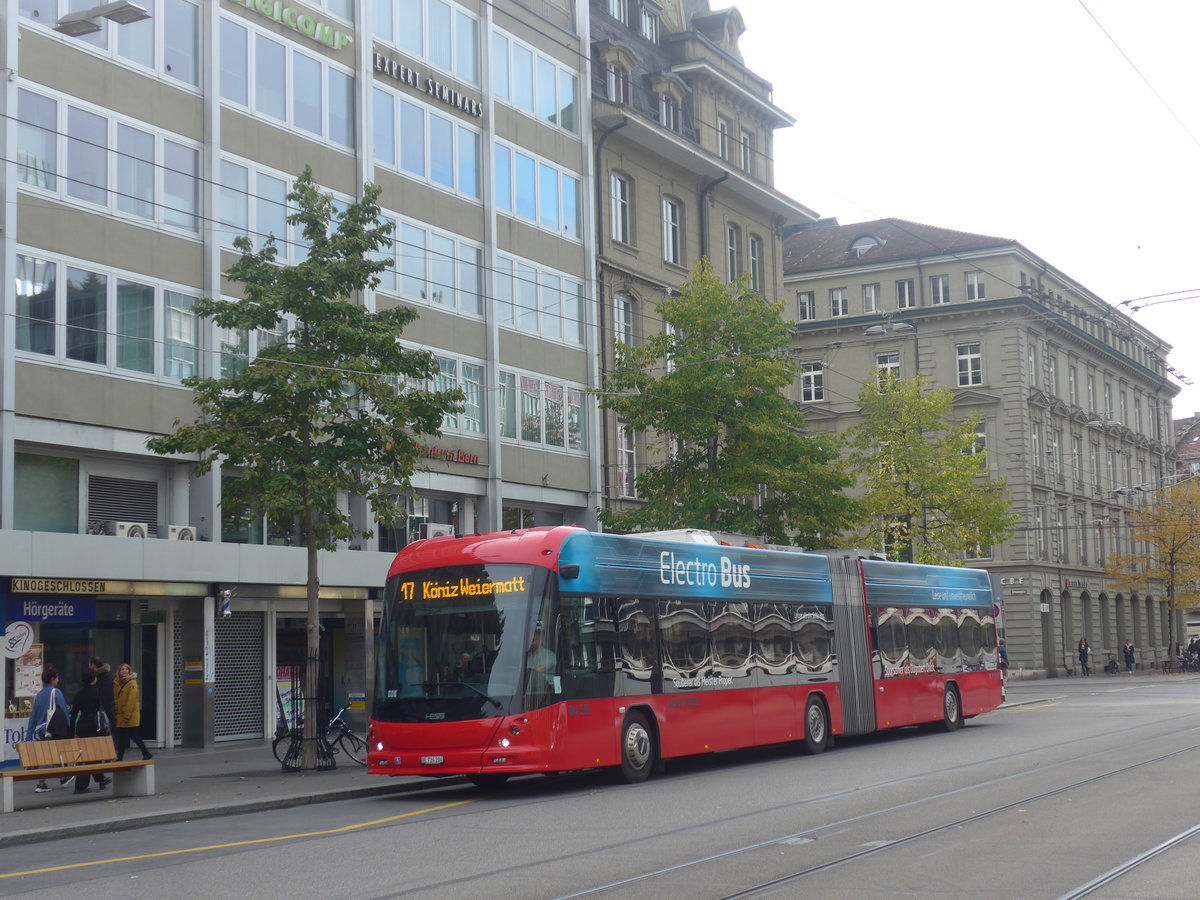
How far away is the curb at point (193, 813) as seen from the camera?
14.6 meters

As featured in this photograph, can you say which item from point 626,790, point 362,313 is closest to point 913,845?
point 626,790

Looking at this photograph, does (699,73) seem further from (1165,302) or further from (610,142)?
(1165,302)

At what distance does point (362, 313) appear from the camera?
71.3 feet

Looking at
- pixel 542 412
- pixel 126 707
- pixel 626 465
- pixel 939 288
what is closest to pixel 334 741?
pixel 126 707

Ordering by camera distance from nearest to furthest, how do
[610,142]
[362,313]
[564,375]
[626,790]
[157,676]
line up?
[626,790], [362,313], [157,676], [564,375], [610,142]

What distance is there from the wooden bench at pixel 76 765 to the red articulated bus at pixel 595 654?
2805 mm

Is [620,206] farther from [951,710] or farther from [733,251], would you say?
[951,710]

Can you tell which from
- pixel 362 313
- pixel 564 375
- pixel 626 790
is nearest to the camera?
pixel 626 790

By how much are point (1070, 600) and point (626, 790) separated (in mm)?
58976

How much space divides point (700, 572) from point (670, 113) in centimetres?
2520

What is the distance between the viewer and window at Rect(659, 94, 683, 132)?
141 ft

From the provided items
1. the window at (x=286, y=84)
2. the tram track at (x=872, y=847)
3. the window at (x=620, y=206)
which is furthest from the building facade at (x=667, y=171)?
the tram track at (x=872, y=847)

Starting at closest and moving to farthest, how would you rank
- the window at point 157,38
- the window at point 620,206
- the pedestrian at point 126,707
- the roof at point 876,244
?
1. the pedestrian at point 126,707
2. the window at point 157,38
3. the window at point 620,206
4. the roof at point 876,244

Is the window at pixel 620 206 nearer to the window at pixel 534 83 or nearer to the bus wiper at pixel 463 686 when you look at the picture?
the window at pixel 534 83
